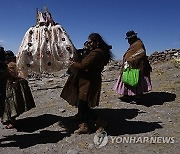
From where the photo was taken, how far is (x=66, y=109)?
8172mm

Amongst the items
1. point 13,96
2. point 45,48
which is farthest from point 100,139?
point 45,48

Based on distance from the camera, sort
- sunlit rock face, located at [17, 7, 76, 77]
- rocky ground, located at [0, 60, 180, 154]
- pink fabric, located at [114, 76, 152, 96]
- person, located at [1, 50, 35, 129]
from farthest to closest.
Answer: sunlit rock face, located at [17, 7, 76, 77], pink fabric, located at [114, 76, 152, 96], person, located at [1, 50, 35, 129], rocky ground, located at [0, 60, 180, 154]

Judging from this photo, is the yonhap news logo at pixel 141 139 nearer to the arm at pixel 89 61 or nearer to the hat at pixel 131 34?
the arm at pixel 89 61

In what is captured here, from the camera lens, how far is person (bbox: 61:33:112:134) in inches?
232

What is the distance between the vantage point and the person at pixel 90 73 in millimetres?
5898

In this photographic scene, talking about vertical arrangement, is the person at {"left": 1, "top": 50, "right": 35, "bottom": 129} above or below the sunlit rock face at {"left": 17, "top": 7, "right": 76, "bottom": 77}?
below

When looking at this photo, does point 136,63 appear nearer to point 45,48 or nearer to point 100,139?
point 100,139

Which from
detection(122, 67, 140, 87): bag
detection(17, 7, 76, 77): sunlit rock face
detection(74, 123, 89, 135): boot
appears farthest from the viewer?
detection(17, 7, 76, 77): sunlit rock face

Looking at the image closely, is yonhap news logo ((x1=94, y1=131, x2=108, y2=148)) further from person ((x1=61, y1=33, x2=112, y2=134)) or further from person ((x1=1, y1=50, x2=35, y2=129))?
person ((x1=1, y1=50, x2=35, y2=129))

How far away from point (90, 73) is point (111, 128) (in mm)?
1291

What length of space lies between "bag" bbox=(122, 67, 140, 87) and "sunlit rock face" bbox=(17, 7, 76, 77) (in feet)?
13.4

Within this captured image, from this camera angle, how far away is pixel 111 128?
6688 millimetres

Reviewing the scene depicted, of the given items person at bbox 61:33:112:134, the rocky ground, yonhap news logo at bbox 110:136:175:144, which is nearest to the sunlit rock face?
the rocky ground

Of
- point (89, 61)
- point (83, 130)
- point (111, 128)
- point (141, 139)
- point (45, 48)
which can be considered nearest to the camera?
point (89, 61)
